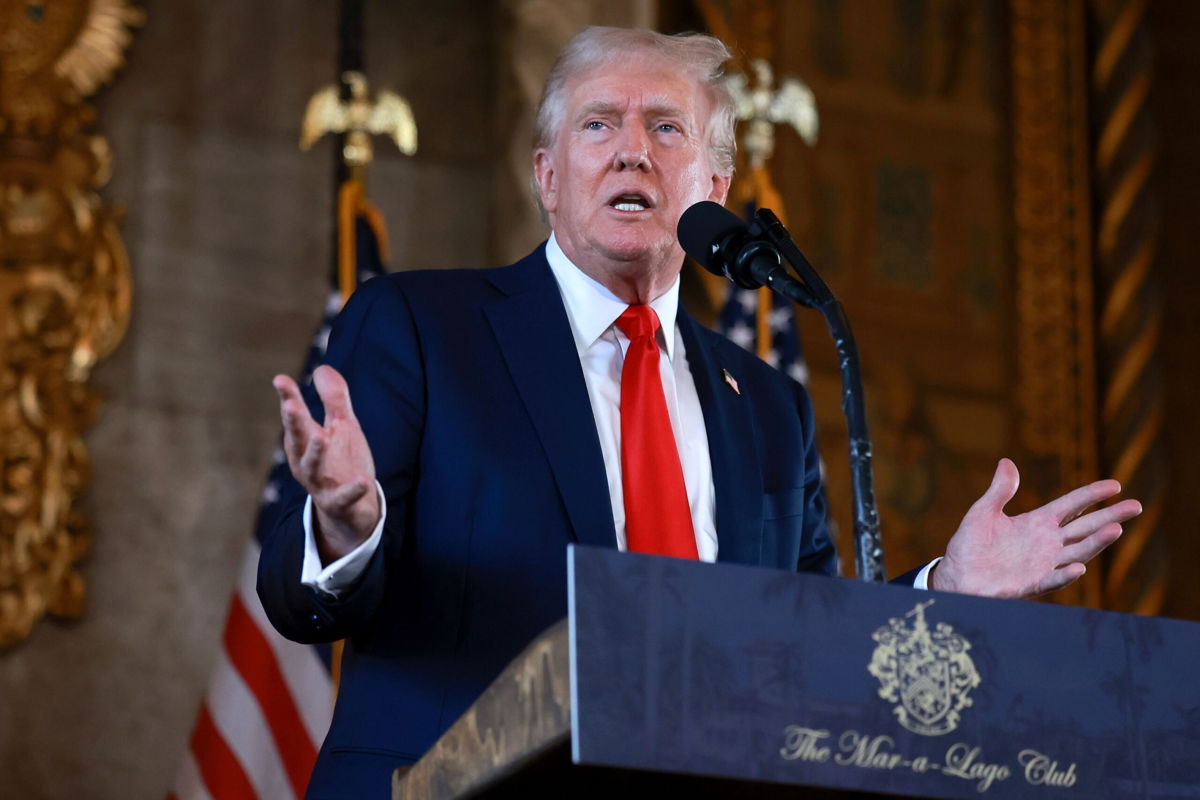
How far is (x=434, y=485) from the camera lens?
2.33 metres

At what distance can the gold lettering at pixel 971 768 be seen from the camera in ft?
5.04

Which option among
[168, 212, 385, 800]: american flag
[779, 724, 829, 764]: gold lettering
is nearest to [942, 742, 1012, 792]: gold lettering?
[779, 724, 829, 764]: gold lettering

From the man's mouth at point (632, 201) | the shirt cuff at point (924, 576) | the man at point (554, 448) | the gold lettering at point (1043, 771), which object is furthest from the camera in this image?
the man's mouth at point (632, 201)

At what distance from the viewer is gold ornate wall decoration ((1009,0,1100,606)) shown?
6.63m

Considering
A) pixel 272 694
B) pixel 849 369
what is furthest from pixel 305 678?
pixel 849 369

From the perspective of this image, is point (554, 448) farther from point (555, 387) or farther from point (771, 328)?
point (771, 328)

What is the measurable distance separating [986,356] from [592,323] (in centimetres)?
426

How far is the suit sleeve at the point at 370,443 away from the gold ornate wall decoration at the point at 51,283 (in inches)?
115

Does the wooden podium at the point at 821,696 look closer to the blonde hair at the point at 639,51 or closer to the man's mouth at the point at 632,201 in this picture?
the man's mouth at the point at 632,201

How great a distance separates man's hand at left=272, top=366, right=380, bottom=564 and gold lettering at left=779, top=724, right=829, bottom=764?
0.62 meters

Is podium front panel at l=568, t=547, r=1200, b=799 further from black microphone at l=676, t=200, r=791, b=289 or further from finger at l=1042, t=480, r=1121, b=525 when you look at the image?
black microphone at l=676, t=200, r=791, b=289

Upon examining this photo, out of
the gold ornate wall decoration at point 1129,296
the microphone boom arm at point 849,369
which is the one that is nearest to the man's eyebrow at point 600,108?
the microphone boom arm at point 849,369

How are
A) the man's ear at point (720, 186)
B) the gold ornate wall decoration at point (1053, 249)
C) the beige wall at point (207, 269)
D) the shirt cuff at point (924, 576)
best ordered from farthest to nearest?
the gold ornate wall decoration at point (1053, 249), the beige wall at point (207, 269), the man's ear at point (720, 186), the shirt cuff at point (924, 576)

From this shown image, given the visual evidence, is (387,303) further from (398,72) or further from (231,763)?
(398,72)
